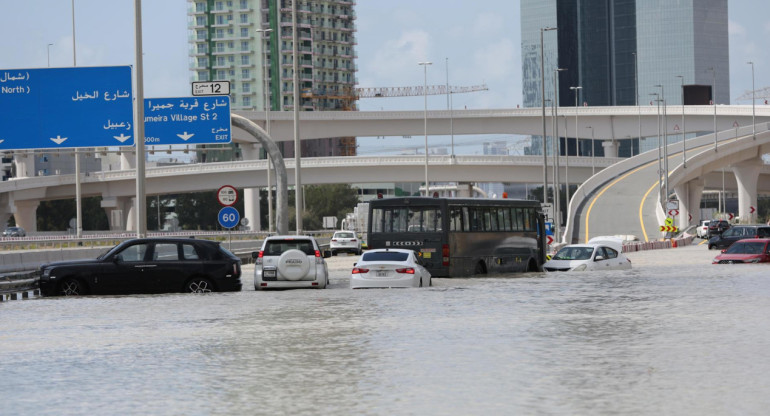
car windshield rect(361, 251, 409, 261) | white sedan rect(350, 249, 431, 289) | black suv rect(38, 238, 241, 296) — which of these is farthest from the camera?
car windshield rect(361, 251, 409, 261)

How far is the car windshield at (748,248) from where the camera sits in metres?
45.3

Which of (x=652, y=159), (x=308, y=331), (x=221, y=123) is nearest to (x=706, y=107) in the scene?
(x=652, y=159)

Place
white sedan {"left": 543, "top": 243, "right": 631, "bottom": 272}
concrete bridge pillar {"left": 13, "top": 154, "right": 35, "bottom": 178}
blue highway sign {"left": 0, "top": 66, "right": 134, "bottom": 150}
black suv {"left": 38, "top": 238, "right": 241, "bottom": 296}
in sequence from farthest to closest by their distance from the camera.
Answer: concrete bridge pillar {"left": 13, "top": 154, "right": 35, "bottom": 178} → blue highway sign {"left": 0, "top": 66, "right": 134, "bottom": 150} → white sedan {"left": 543, "top": 243, "right": 631, "bottom": 272} → black suv {"left": 38, "top": 238, "right": 241, "bottom": 296}

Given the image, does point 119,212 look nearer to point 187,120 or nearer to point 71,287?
point 187,120

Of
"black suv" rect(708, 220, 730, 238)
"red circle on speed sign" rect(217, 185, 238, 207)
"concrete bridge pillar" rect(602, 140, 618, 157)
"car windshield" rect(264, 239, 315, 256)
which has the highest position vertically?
"concrete bridge pillar" rect(602, 140, 618, 157)

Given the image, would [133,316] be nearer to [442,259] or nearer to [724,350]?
[724,350]

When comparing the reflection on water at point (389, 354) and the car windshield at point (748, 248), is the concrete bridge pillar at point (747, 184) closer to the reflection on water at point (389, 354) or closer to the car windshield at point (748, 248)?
the car windshield at point (748, 248)

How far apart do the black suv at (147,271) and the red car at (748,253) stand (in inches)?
929

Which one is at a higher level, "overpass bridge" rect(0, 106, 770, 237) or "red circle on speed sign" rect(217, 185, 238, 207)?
"overpass bridge" rect(0, 106, 770, 237)

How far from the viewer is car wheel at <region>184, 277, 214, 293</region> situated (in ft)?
90.9

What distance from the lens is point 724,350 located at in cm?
1505

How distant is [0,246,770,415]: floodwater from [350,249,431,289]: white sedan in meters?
2.00

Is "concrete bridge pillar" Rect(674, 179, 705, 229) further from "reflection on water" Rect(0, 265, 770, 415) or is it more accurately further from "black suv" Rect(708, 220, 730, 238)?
"reflection on water" Rect(0, 265, 770, 415)

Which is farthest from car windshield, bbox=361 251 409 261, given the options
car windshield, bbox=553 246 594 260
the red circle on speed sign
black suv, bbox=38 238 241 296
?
car windshield, bbox=553 246 594 260
